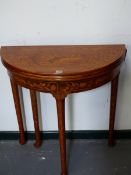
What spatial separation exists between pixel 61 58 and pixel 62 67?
0.11 meters

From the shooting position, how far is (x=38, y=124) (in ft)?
5.96

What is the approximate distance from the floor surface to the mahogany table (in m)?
0.28

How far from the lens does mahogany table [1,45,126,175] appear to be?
1221mm

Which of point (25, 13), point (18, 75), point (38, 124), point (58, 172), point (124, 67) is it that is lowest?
point (58, 172)

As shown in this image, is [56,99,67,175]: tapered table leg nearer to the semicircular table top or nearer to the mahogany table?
the mahogany table

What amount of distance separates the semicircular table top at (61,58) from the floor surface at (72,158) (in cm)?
73

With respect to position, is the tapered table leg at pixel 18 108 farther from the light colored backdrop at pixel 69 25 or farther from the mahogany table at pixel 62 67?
the mahogany table at pixel 62 67

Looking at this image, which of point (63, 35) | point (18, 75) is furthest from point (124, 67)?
point (18, 75)

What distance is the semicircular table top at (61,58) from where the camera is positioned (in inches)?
48.5

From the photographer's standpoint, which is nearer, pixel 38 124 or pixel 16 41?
pixel 16 41

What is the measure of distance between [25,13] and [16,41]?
0.58 ft

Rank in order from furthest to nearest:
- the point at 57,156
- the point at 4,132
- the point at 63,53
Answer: the point at 4,132 < the point at 57,156 < the point at 63,53

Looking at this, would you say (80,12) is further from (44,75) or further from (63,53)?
(44,75)

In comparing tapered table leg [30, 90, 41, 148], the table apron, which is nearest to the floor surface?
tapered table leg [30, 90, 41, 148]
